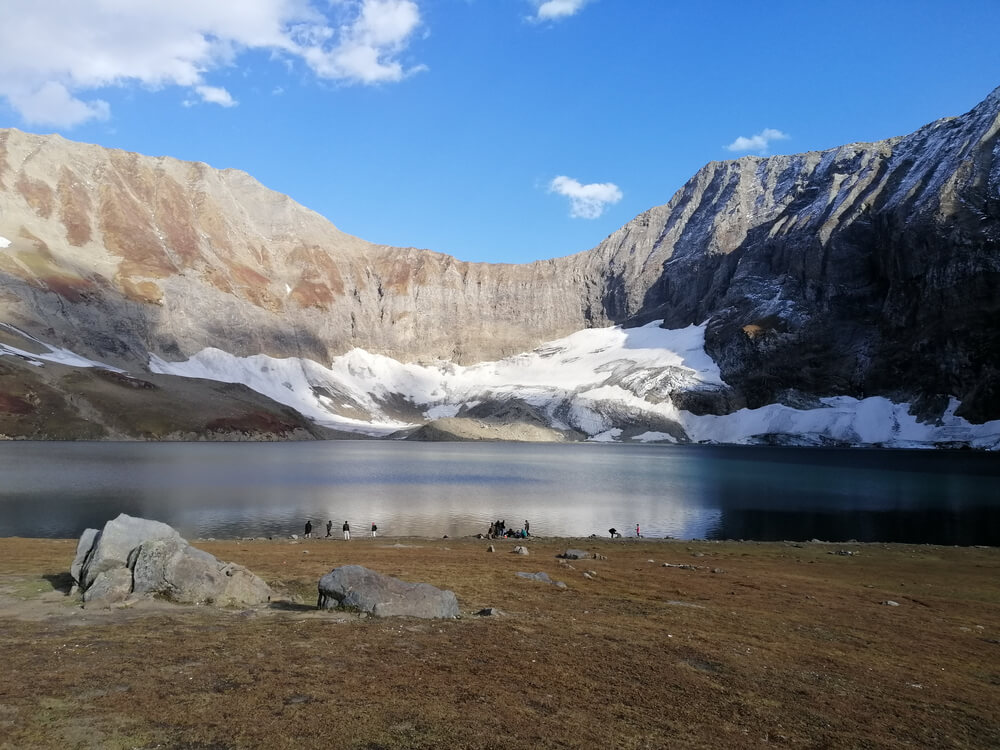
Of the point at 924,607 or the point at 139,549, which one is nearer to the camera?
the point at 139,549

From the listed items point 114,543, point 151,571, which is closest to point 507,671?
point 151,571

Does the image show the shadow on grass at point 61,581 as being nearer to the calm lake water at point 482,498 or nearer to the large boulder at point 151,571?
the large boulder at point 151,571

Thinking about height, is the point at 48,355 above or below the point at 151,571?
above

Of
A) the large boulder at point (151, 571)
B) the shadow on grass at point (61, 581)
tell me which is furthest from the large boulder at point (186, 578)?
the shadow on grass at point (61, 581)

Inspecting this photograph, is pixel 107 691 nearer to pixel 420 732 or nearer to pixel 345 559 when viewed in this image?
pixel 420 732

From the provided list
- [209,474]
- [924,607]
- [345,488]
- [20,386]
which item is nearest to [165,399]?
[20,386]

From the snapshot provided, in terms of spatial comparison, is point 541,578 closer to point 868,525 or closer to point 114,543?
point 114,543

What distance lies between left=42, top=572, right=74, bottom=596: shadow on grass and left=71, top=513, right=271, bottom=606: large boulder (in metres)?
1.01

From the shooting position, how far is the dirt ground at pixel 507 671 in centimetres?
984

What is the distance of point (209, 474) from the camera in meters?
81.6

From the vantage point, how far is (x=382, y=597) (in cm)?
1681

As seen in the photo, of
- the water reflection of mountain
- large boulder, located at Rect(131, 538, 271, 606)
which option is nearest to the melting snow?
the water reflection of mountain

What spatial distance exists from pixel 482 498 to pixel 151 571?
53.1 metres

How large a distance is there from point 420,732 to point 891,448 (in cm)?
20834
